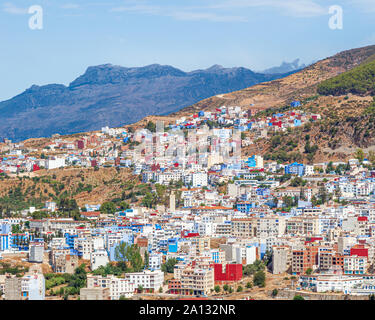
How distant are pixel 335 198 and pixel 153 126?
1697 centimetres

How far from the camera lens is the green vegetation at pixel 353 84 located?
146 ft

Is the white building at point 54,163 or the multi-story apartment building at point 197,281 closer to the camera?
the multi-story apartment building at point 197,281

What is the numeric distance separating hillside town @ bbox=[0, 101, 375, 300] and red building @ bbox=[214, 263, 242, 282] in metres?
0.02

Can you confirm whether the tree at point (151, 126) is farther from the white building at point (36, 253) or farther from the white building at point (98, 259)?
the white building at point (98, 259)

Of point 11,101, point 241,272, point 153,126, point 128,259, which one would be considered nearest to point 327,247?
point 241,272

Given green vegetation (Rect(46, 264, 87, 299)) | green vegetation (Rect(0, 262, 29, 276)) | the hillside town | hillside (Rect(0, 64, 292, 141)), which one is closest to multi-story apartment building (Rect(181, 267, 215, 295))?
the hillside town

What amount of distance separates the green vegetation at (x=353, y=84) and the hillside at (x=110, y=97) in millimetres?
56988

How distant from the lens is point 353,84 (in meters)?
45.0

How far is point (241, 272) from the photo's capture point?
22.2 meters

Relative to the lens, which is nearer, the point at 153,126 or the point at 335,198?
the point at 335,198

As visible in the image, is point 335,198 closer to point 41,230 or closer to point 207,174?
point 207,174

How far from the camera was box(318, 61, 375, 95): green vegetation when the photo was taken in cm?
4456

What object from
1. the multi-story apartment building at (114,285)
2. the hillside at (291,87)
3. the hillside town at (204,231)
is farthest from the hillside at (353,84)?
the multi-story apartment building at (114,285)

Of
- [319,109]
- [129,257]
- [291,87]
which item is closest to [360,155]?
[319,109]
